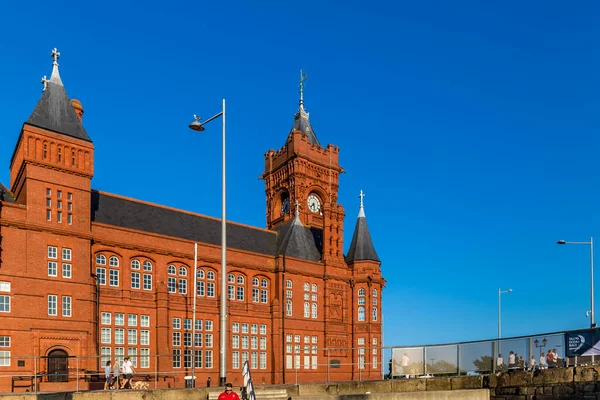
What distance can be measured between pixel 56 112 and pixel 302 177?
113 feet

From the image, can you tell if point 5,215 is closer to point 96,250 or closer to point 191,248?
point 96,250

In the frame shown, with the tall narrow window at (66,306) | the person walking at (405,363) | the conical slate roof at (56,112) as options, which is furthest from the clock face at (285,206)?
the person walking at (405,363)

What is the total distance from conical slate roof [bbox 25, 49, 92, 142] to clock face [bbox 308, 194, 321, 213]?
113 feet

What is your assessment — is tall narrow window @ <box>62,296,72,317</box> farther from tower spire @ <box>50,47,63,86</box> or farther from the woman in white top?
the woman in white top

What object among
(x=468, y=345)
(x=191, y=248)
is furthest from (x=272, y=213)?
(x=468, y=345)

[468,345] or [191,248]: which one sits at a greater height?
[191,248]

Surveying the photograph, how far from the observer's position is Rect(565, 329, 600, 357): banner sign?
23.6 metres

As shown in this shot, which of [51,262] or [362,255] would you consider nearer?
[51,262]

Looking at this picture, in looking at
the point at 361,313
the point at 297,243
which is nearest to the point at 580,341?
the point at 361,313

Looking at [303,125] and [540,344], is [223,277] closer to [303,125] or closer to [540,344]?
[540,344]

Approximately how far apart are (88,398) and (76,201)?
21.5 meters

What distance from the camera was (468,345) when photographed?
2797cm

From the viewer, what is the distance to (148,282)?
44625 millimetres

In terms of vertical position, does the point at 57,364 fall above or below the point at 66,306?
below
